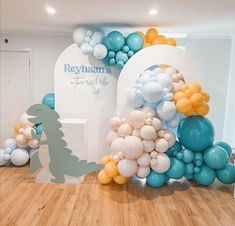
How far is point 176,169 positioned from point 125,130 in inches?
32.2

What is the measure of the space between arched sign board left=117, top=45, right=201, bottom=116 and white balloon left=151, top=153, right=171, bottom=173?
39.3 inches

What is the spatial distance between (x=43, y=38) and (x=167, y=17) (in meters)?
2.25

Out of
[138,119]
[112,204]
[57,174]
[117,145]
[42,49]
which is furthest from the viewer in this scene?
[42,49]

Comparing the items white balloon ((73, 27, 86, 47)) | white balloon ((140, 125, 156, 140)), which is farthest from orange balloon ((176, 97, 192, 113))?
white balloon ((73, 27, 86, 47))

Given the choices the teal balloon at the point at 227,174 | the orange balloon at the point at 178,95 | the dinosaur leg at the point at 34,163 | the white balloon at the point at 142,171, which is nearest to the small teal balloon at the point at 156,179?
the white balloon at the point at 142,171

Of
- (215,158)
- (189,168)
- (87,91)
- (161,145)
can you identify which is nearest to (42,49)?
(87,91)

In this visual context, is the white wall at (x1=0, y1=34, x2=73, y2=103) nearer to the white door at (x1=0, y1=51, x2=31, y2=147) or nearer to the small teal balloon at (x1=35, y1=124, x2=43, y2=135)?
the white door at (x1=0, y1=51, x2=31, y2=147)

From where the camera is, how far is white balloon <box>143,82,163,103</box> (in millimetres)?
2840

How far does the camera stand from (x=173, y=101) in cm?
299

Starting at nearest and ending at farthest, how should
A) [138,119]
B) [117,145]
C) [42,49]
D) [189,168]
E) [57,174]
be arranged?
[138,119] < [117,145] < [189,168] < [57,174] < [42,49]

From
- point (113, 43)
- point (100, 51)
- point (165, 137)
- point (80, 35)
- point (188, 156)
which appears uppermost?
point (80, 35)

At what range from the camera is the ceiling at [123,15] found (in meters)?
2.53

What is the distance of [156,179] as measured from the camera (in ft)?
10.1

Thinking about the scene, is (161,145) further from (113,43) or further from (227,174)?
(113,43)
